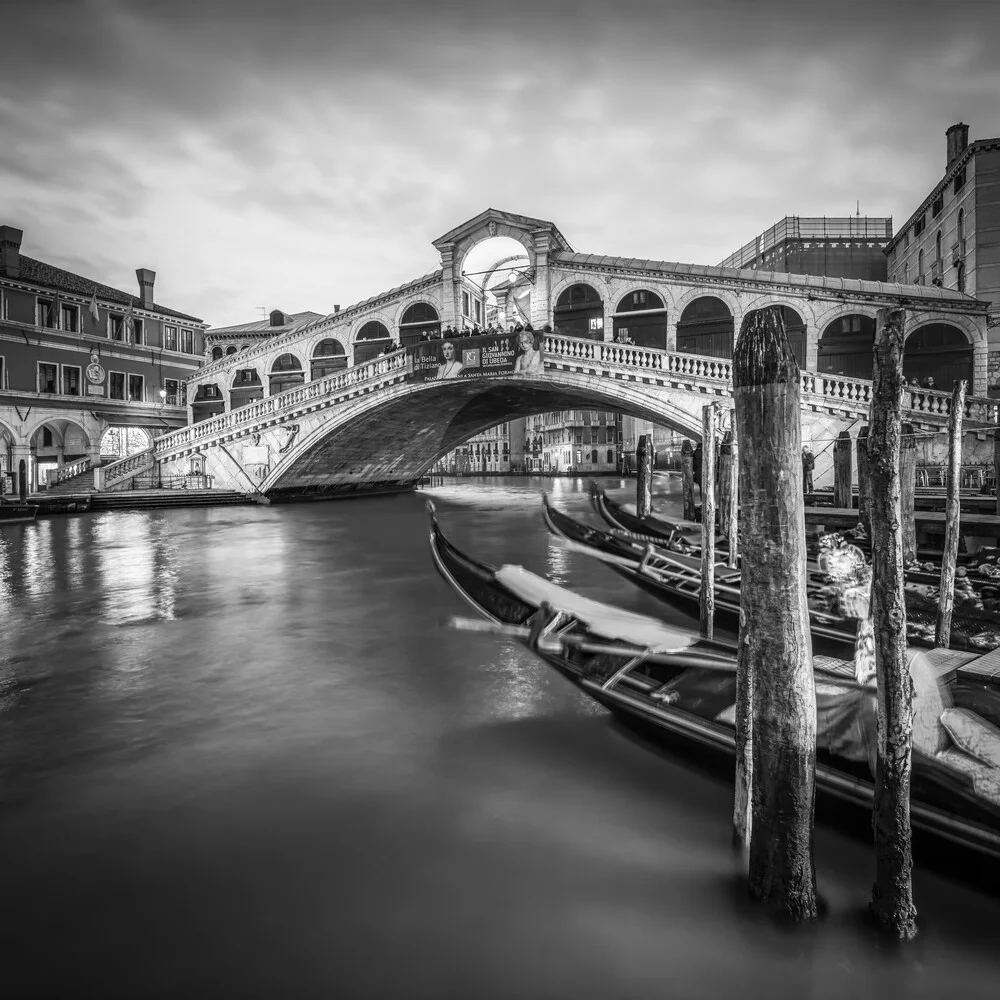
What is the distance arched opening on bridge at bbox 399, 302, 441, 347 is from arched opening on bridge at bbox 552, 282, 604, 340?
130 inches

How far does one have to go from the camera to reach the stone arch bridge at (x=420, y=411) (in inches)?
408

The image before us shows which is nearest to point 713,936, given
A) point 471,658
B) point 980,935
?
point 980,935

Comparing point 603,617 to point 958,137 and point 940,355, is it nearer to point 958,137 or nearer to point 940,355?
point 940,355

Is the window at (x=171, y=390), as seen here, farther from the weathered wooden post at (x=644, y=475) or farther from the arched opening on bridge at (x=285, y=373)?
the weathered wooden post at (x=644, y=475)

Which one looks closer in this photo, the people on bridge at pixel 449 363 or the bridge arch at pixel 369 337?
the people on bridge at pixel 449 363

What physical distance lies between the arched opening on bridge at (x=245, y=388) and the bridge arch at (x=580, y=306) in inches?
381

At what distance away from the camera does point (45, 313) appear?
55.5 ft

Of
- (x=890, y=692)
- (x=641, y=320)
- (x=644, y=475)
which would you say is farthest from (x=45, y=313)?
(x=890, y=692)

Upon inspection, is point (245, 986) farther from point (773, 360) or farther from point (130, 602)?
point (130, 602)

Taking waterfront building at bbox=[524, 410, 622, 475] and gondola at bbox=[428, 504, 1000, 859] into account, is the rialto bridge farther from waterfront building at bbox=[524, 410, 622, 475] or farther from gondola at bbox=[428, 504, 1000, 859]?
waterfront building at bbox=[524, 410, 622, 475]

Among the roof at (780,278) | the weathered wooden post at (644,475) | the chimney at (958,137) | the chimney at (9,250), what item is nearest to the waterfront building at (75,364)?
the chimney at (9,250)

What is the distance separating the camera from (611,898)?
6.48 feet

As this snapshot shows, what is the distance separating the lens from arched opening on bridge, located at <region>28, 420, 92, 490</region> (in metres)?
19.3

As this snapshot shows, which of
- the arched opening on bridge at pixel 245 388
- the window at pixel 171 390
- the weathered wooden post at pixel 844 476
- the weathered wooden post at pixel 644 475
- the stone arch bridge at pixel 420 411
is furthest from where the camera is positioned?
the window at pixel 171 390
